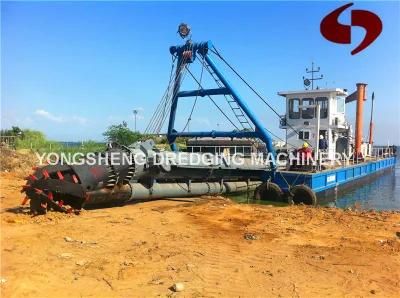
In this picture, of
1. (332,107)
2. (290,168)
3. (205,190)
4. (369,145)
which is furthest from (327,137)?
(369,145)

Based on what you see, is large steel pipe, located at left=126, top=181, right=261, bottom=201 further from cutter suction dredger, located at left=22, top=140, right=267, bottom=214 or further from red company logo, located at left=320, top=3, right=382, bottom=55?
red company logo, located at left=320, top=3, right=382, bottom=55

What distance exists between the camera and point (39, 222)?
8734 millimetres

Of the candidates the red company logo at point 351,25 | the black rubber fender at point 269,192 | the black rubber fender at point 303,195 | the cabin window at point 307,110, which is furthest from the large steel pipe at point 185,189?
the red company logo at point 351,25

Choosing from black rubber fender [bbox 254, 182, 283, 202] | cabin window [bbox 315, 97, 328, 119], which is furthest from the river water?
cabin window [bbox 315, 97, 328, 119]

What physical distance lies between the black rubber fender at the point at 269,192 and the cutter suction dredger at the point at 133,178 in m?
1.18

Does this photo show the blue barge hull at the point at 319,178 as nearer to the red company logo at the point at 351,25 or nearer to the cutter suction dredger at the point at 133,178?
the cutter suction dredger at the point at 133,178

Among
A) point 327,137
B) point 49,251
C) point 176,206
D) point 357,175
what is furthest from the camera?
point 357,175

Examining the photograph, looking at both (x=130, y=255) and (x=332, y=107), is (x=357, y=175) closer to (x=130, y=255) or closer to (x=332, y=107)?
(x=332, y=107)

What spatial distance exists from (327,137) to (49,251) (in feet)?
56.1

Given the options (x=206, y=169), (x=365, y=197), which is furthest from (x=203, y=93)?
(x=365, y=197)

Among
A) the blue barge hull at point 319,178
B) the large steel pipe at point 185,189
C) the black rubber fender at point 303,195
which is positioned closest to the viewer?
the large steel pipe at point 185,189

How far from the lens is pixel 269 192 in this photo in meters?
15.7

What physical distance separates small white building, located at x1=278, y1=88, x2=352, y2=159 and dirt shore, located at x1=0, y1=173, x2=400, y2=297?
10582 millimetres

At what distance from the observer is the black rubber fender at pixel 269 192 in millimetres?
15578
